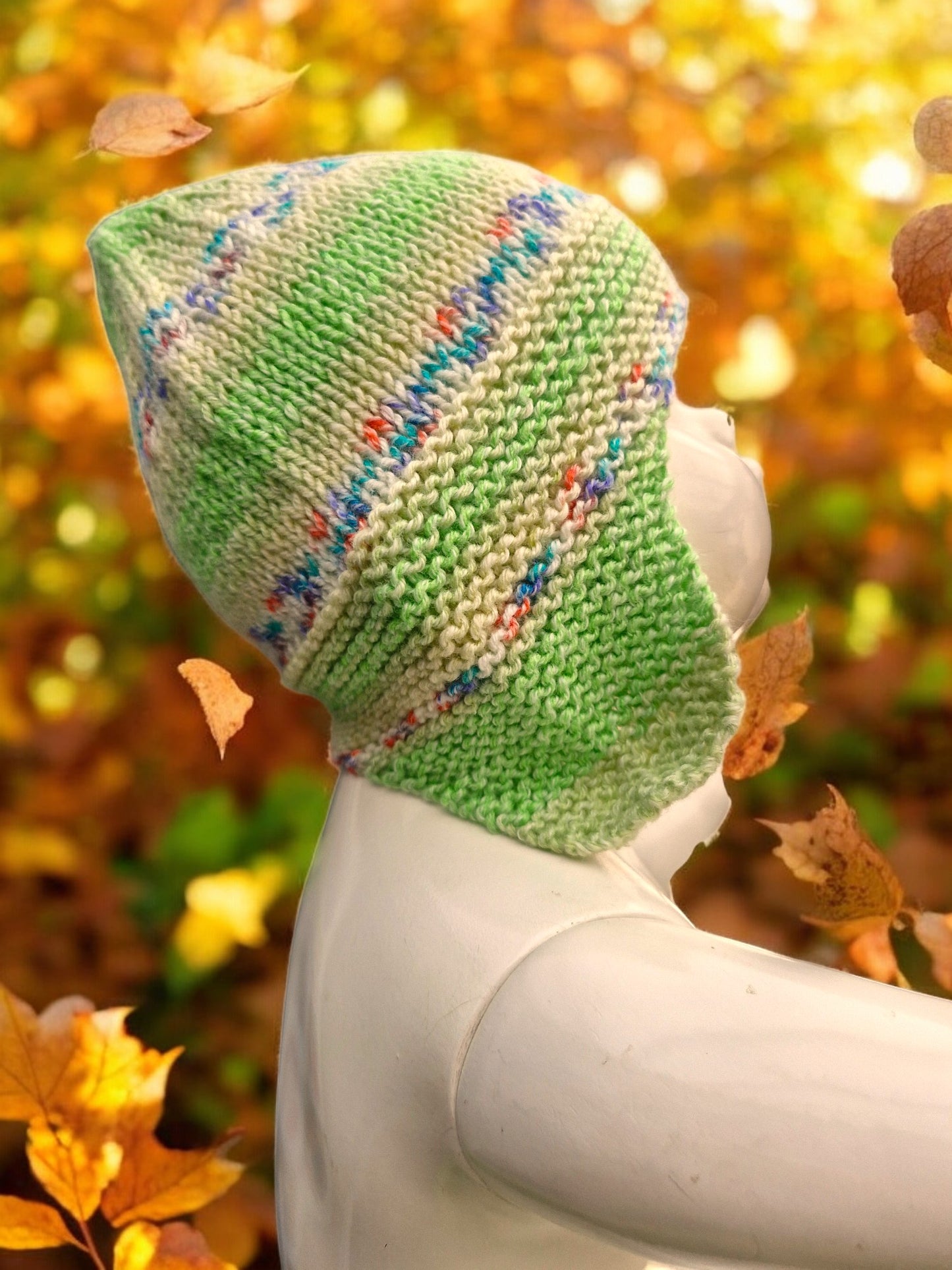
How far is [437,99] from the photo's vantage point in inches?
81.3

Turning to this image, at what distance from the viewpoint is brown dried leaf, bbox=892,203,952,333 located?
0.78 meters

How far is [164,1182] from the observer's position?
1.11 m

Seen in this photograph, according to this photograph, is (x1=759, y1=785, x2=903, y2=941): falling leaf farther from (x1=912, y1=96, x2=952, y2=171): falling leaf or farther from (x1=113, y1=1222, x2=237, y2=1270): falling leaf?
(x1=113, y1=1222, x2=237, y2=1270): falling leaf

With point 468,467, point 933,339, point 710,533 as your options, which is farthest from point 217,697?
point 933,339

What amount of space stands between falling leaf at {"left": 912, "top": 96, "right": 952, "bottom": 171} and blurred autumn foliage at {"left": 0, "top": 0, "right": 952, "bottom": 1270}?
113 cm

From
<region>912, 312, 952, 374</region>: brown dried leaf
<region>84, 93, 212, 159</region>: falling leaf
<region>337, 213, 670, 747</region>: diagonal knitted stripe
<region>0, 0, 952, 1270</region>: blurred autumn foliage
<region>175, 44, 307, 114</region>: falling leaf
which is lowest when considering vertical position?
<region>0, 0, 952, 1270</region>: blurred autumn foliage

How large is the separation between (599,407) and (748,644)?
0.40 m

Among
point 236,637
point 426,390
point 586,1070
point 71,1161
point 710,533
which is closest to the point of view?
point 586,1070

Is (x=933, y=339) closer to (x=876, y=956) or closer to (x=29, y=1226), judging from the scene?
(x=876, y=956)

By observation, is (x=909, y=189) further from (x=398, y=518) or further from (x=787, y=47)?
(x=398, y=518)

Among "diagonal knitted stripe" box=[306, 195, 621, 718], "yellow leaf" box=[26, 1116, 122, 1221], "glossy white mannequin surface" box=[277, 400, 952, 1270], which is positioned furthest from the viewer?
"yellow leaf" box=[26, 1116, 122, 1221]

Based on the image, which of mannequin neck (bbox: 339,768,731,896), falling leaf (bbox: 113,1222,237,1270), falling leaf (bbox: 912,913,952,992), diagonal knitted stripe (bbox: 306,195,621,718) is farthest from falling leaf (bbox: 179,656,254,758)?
falling leaf (bbox: 912,913,952,992)

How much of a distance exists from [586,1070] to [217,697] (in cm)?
42

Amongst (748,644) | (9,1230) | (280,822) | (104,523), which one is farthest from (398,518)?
(104,523)
